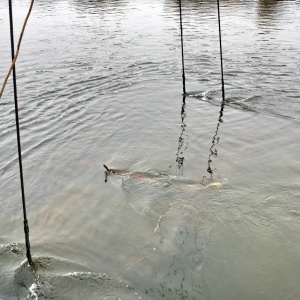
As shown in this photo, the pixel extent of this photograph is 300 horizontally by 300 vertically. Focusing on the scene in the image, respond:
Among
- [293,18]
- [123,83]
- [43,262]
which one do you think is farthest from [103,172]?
[293,18]

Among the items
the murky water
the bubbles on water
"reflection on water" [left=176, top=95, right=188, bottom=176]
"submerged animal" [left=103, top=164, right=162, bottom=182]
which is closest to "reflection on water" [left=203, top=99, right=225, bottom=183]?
the murky water

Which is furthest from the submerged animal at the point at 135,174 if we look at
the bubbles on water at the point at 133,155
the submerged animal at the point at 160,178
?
the bubbles on water at the point at 133,155

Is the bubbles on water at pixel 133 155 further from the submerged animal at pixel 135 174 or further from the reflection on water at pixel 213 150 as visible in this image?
the reflection on water at pixel 213 150

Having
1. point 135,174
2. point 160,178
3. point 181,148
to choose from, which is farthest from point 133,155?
point 160,178

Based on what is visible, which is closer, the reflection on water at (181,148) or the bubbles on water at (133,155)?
the reflection on water at (181,148)

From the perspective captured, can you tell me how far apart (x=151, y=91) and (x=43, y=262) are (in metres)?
7.79

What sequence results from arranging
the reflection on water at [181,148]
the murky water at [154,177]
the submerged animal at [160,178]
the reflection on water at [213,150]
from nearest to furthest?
the murky water at [154,177] → the submerged animal at [160,178] → the reflection on water at [213,150] → the reflection on water at [181,148]

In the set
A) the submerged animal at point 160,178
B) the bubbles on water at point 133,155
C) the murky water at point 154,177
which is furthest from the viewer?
the bubbles on water at point 133,155

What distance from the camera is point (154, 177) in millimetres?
6816

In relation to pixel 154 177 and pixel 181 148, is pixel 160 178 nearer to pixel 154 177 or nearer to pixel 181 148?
pixel 154 177

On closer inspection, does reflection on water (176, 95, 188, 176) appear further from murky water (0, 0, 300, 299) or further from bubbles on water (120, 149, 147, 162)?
bubbles on water (120, 149, 147, 162)

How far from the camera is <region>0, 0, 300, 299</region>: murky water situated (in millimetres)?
4613

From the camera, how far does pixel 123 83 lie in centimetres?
1250

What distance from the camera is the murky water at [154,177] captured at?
461 centimetres
